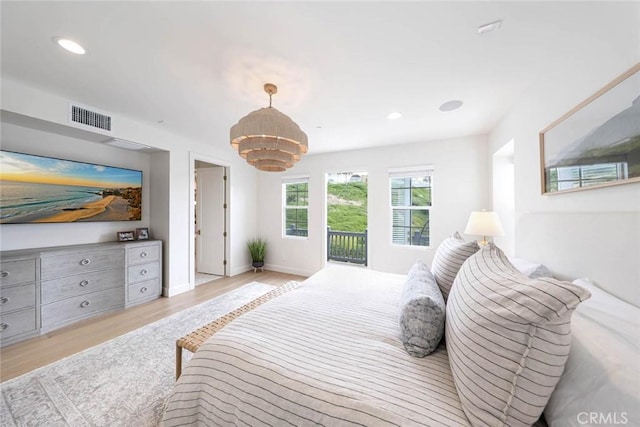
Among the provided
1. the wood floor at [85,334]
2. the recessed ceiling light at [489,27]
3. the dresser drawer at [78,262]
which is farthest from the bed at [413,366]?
the dresser drawer at [78,262]

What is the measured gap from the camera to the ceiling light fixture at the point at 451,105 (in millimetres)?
2446

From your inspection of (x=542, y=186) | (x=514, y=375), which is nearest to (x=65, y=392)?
(x=514, y=375)

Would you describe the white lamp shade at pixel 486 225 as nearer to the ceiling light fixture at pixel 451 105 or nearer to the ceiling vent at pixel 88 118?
the ceiling light fixture at pixel 451 105

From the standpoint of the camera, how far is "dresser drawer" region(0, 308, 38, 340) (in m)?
2.15

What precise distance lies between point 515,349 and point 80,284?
157 inches

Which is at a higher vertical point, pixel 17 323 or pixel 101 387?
pixel 17 323

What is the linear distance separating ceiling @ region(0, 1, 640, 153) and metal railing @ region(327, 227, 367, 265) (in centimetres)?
338

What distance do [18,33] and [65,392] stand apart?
253cm

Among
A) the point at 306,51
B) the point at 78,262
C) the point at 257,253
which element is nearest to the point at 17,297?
the point at 78,262

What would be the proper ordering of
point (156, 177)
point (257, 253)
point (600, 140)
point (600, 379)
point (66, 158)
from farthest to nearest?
point (257, 253) → point (156, 177) → point (66, 158) → point (600, 140) → point (600, 379)

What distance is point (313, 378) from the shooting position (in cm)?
93

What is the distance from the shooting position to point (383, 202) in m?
4.10

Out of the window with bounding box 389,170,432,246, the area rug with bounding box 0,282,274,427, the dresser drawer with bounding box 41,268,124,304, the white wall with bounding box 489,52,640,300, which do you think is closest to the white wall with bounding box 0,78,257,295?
the dresser drawer with bounding box 41,268,124,304

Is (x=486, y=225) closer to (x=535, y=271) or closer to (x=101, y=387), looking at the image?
(x=535, y=271)
